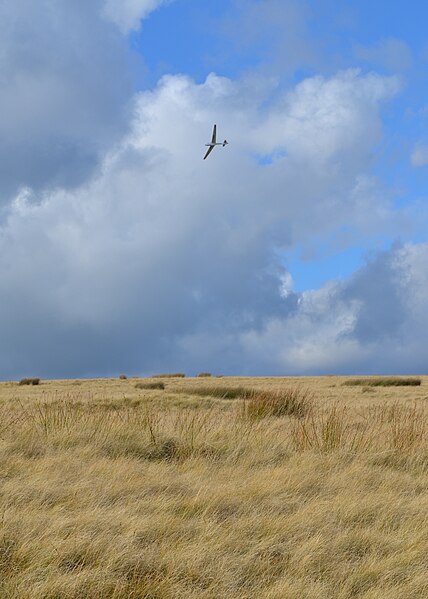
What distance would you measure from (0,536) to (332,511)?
293 centimetres

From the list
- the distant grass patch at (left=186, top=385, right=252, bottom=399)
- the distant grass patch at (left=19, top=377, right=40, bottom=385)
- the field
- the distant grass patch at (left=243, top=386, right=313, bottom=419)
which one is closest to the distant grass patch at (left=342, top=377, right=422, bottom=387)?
the distant grass patch at (left=186, top=385, right=252, bottom=399)

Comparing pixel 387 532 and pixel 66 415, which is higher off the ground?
pixel 66 415

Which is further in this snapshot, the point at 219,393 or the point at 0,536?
the point at 219,393

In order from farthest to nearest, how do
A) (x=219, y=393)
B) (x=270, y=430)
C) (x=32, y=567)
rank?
(x=219, y=393) < (x=270, y=430) < (x=32, y=567)

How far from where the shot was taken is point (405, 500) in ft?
21.1

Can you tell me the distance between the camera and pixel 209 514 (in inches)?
219

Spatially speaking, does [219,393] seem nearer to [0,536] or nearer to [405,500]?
[405,500]

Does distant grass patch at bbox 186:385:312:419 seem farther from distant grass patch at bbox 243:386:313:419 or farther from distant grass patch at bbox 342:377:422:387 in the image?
distant grass patch at bbox 342:377:422:387

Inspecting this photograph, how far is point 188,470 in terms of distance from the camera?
732 cm

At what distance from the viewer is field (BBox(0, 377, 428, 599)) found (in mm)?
4281

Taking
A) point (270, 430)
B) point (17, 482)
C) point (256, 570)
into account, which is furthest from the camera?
point (270, 430)

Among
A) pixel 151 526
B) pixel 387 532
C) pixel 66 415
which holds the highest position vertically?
pixel 66 415

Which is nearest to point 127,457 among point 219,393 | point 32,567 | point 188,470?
point 188,470

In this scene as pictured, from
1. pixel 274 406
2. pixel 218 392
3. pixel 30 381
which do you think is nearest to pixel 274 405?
pixel 274 406
